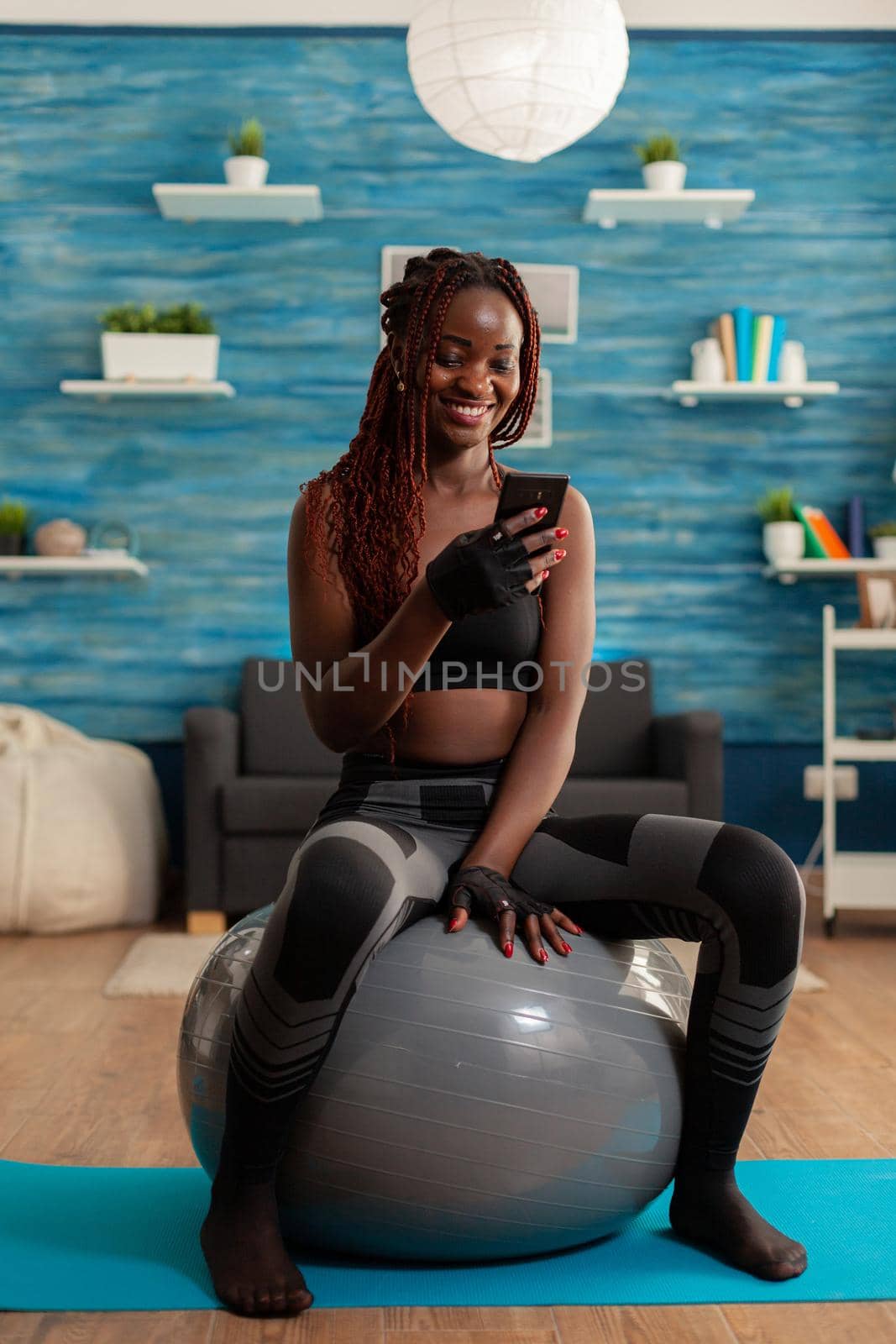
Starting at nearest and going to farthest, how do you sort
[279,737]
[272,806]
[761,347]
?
[272,806], [279,737], [761,347]

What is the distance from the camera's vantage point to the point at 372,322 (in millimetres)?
4242

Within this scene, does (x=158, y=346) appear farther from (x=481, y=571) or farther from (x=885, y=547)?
(x=481, y=571)

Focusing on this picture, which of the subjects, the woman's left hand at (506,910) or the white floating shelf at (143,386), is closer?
the woman's left hand at (506,910)

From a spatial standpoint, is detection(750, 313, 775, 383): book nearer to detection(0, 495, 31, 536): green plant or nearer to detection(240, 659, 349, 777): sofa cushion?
detection(240, 659, 349, 777): sofa cushion

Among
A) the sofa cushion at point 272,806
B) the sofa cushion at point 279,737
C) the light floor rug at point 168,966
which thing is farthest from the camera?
the sofa cushion at point 279,737

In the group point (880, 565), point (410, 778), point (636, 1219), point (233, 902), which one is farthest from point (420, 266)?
point (880, 565)

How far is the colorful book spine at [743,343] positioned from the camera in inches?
162

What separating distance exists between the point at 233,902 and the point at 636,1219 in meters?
2.12

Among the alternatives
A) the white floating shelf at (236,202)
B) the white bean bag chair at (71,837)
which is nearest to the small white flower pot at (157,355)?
the white floating shelf at (236,202)

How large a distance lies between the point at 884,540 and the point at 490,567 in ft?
10.1

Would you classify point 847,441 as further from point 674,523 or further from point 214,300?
point 214,300

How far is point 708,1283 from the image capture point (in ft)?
4.68

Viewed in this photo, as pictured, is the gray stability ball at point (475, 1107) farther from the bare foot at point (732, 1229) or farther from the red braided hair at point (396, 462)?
the red braided hair at point (396, 462)

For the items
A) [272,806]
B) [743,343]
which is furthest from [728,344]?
[272,806]
